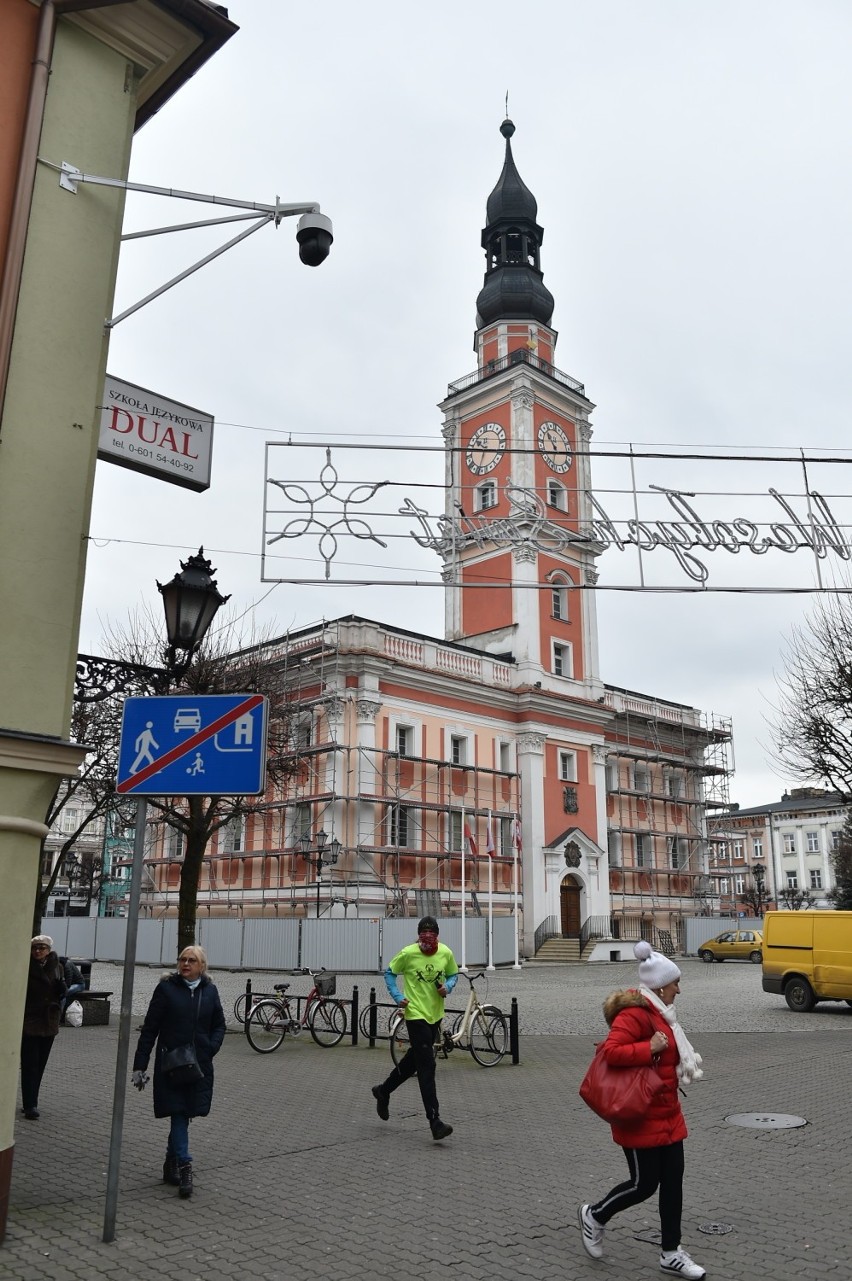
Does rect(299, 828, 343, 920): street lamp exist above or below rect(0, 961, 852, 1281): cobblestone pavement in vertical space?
above

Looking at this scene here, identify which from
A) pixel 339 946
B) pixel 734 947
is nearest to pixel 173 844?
pixel 339 946

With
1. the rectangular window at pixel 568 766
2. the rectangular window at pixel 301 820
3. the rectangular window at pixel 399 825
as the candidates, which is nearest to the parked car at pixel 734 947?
the rectangular window at pixel 568 766

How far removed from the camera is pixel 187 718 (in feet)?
21.7

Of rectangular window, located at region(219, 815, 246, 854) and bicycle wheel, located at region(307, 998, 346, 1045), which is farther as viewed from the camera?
rectangular window, located at region(219, 815, 246, 854)

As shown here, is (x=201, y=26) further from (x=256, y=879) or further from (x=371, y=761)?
(x=256, y=879)

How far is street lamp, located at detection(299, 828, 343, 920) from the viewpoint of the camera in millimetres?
35531

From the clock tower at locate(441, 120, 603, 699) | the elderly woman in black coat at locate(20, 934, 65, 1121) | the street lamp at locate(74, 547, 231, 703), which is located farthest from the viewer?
the clock tower at locate(441, 120, 603, 699)

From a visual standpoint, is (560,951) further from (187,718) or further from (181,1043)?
(187,718)

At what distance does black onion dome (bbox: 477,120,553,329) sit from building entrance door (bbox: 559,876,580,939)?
26101mm

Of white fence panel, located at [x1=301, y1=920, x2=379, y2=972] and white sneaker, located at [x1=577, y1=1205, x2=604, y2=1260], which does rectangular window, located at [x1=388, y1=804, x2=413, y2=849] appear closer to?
white fence panel, located at [x1=301, y1=920, x2=379, y2=972]

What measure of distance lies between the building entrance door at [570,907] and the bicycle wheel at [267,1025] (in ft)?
96.5

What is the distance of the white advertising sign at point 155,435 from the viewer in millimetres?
8000

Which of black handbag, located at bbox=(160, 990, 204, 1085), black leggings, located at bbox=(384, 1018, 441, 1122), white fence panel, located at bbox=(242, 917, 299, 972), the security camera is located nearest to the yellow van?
black leggings, located at bbox=(384, 1018, 441, 1122)

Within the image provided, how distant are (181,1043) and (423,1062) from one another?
238cm
